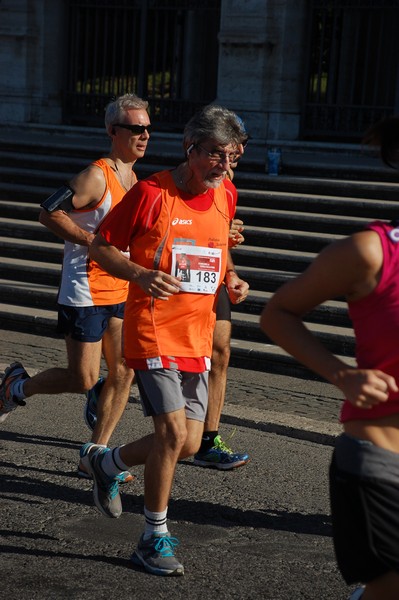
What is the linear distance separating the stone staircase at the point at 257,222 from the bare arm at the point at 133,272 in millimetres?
4168

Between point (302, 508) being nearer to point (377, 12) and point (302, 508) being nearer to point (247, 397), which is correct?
point (247, 397)

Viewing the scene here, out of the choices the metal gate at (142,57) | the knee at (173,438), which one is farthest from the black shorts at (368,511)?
the metal gate at (142,57)

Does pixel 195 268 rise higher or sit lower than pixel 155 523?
higher

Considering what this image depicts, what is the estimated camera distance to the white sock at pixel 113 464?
17.0 feet

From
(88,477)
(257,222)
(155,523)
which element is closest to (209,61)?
(257,222)

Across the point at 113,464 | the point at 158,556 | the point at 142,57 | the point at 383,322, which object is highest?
the point at 142,57

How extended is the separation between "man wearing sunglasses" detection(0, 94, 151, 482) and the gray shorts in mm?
1166

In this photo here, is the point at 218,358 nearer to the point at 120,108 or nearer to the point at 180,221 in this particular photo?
the point at 120,108

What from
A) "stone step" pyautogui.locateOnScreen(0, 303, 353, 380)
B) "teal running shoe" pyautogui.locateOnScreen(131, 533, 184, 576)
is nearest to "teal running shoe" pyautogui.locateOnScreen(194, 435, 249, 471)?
"teal running shoe" pyautogui.locateOnScreen(131, 533, 184, 576)

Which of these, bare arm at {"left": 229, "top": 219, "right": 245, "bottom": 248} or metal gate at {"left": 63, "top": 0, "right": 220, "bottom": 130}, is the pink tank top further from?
metal gate at {"left": 63, "top": 0, "right": 220, "bottom": 130}

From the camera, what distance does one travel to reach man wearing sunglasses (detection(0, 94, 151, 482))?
20.2 feet

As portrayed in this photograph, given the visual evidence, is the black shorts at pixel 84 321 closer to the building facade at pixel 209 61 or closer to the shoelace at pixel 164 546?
the shoelace at pixel 164 546

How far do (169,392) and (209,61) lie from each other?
1405 cm

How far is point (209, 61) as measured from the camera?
18.3 m
